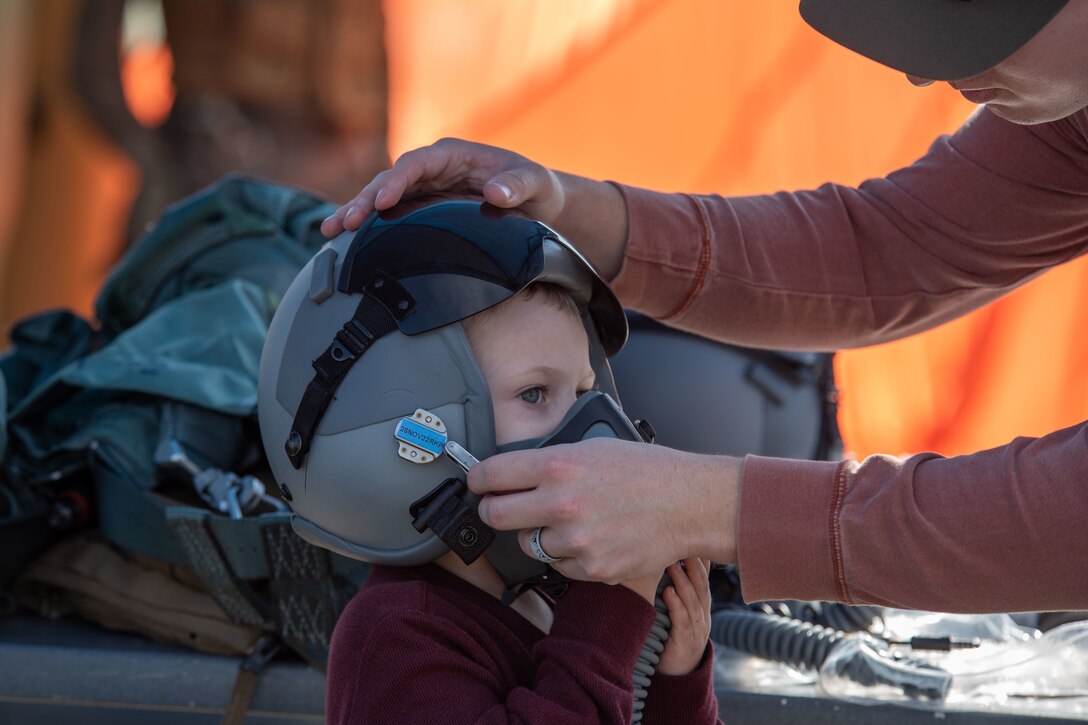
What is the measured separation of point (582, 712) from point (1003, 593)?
490 millimetres

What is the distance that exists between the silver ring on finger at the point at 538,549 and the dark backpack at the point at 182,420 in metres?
0.74

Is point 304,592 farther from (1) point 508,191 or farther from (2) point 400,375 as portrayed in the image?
(1) point 508,191

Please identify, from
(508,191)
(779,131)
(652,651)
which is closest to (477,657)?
(652,651)

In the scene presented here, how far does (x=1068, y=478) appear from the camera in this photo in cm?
124

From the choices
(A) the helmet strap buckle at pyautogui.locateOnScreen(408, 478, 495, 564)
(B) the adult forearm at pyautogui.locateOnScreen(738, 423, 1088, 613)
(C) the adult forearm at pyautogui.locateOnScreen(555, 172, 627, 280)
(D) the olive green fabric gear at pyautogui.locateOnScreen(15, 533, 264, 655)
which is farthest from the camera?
(D) the olive green fabric gear at pyautogui.locateOnScreen(15, 533, 264, 655)

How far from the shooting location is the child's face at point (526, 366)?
1.43 metres

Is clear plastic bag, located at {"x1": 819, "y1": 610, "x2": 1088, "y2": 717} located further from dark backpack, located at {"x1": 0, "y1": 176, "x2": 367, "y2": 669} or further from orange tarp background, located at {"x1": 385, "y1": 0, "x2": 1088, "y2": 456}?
orange tarp background, located at {"x1": 385, "y1": 0, "x2": 1088, "y2": 456}

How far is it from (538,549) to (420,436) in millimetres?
203

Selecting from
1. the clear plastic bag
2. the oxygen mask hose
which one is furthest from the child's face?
the clear plastic bag

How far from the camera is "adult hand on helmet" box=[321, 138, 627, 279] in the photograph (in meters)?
1.54

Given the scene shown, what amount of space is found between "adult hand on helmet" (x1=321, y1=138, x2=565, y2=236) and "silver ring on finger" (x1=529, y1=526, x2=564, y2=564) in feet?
1.47

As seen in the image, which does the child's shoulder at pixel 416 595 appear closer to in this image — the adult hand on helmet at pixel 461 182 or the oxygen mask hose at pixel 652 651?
the oxygen mask hose at pixel 652 651

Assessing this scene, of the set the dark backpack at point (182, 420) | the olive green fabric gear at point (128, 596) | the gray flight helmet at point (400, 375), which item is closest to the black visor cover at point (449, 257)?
the gray flight helmet at point (400, 375)

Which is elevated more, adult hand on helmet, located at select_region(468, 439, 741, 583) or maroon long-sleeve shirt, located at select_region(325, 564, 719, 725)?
adult hand on helmet, located at select_region(468, 439, 741, 583)
